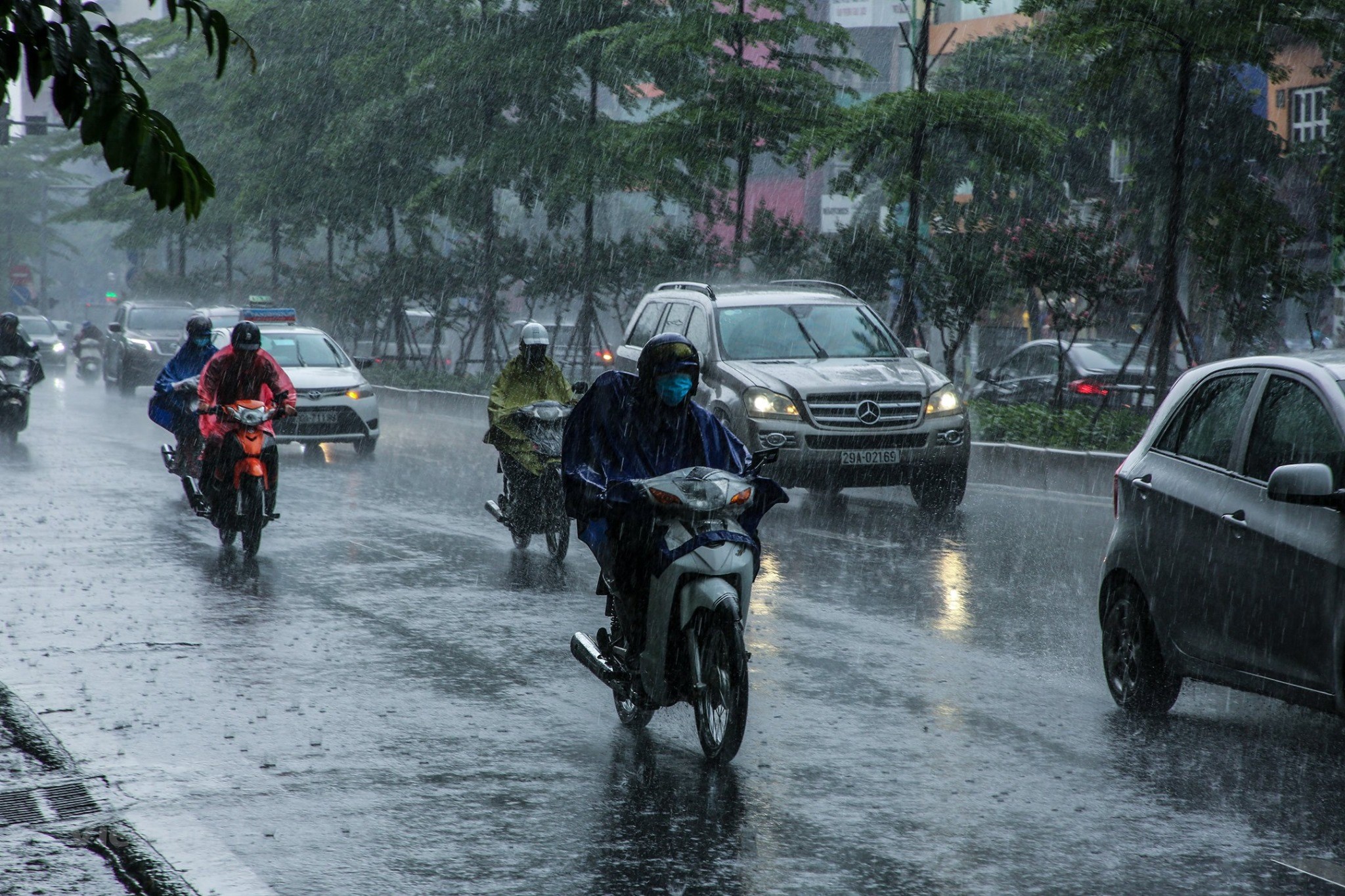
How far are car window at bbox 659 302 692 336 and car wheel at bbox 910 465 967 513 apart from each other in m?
2.84

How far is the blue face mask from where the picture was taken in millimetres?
6090

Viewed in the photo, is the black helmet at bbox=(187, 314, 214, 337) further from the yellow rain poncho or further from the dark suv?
the dark suv

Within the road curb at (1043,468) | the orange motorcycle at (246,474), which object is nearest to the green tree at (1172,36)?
the road curb at (1043,468)

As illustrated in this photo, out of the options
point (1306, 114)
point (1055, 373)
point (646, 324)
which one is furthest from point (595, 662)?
point (1306, 114)

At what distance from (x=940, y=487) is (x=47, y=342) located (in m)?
42.1

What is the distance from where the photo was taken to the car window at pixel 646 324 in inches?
658

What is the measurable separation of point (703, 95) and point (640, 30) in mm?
1821

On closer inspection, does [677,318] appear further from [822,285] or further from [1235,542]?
[1235,542]

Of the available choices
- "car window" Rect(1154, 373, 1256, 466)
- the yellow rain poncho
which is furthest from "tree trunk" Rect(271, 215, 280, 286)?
"car window" Rect(1154, 373, 1256, 466)

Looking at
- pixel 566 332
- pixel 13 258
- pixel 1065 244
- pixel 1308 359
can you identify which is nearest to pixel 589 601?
pixel 1308 359

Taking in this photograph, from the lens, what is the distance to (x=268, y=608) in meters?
9.65

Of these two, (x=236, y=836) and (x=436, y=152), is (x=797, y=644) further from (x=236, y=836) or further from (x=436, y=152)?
(x=436, y=152)

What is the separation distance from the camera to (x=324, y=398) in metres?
20.9

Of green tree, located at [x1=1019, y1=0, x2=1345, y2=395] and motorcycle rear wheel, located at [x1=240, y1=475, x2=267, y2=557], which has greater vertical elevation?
green tree, located at [x1=1019, y1=0, x2=1345, y2=395]
